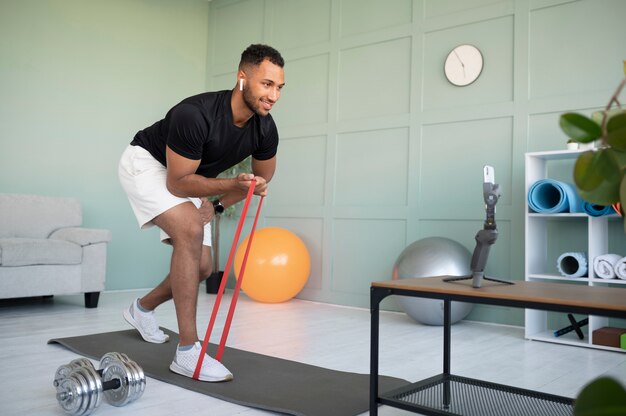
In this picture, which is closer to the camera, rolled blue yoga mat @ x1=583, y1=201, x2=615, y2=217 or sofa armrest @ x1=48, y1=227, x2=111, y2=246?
rolled blue yoga mat @ x1=583, y1=201, x2=615, y2=217

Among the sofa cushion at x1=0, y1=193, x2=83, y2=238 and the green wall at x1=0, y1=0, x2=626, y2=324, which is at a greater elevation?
the green wall at x1=0, y1=0, x2=626, y2=324

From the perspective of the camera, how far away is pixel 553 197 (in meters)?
3.63

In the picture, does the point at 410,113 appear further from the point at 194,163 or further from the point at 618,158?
the point at 618,158

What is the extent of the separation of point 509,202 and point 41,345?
120 inches

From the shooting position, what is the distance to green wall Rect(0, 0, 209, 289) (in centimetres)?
473

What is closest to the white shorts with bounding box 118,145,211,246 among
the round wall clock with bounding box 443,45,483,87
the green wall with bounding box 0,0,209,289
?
the round wall clock with bounding box 443,45,483,87

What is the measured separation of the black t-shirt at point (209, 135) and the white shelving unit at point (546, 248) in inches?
73.1

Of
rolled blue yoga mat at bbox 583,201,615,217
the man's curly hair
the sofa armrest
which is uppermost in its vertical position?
the man's curly hair

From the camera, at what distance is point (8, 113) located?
466 centimetres

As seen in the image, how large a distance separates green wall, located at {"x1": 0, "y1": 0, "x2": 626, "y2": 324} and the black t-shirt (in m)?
2.04

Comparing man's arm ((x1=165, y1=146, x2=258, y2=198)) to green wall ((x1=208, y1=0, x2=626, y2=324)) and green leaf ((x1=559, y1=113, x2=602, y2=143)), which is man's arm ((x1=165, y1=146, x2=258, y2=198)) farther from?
green wall ((x1=208, y1=0, x2=626, y2=324))

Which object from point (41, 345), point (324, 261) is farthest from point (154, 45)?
A: point (41, 345)

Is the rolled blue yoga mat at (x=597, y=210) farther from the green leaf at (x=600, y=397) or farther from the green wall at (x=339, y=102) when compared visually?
the green leaf at (x=600, y=397)

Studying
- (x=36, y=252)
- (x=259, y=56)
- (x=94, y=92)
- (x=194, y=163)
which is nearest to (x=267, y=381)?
(x=194, y=163)
